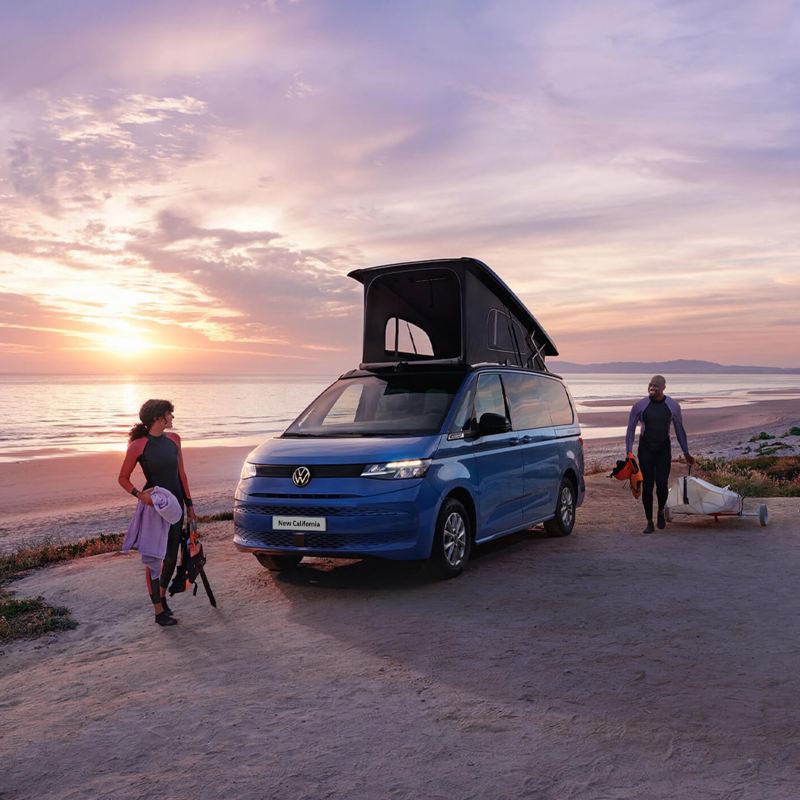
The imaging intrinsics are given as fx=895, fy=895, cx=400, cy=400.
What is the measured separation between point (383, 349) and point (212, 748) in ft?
22.6

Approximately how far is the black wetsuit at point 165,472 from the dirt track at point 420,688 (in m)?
0.49

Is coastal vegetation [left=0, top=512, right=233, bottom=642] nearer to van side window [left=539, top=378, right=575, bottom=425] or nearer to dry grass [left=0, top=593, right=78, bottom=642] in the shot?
dry grass [left=0, top=593, right=78, bottom=642]

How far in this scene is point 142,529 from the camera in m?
7.14

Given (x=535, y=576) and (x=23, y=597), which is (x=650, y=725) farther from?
(x=23, y=597)

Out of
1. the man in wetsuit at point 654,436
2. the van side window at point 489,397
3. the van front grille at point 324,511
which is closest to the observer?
the van front grille at point 324,511

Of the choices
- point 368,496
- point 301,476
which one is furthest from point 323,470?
point 368,496

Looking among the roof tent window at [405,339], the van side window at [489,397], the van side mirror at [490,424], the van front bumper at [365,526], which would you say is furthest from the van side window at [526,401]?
the van front bumper at [365,526]

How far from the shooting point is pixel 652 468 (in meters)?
11.6

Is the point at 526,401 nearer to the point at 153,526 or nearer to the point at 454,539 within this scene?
the point at 454,539

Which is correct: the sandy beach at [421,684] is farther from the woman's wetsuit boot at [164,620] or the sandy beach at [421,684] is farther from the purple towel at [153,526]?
the purple towel at [153,526]

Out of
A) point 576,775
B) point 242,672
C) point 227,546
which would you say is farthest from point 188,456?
point 576,775

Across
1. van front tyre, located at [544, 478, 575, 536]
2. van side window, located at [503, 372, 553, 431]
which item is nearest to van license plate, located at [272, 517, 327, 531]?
van side window, located at [503, 372, 553, 431]

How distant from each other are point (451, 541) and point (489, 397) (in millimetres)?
1809

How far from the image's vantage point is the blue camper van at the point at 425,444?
25.7 ft
